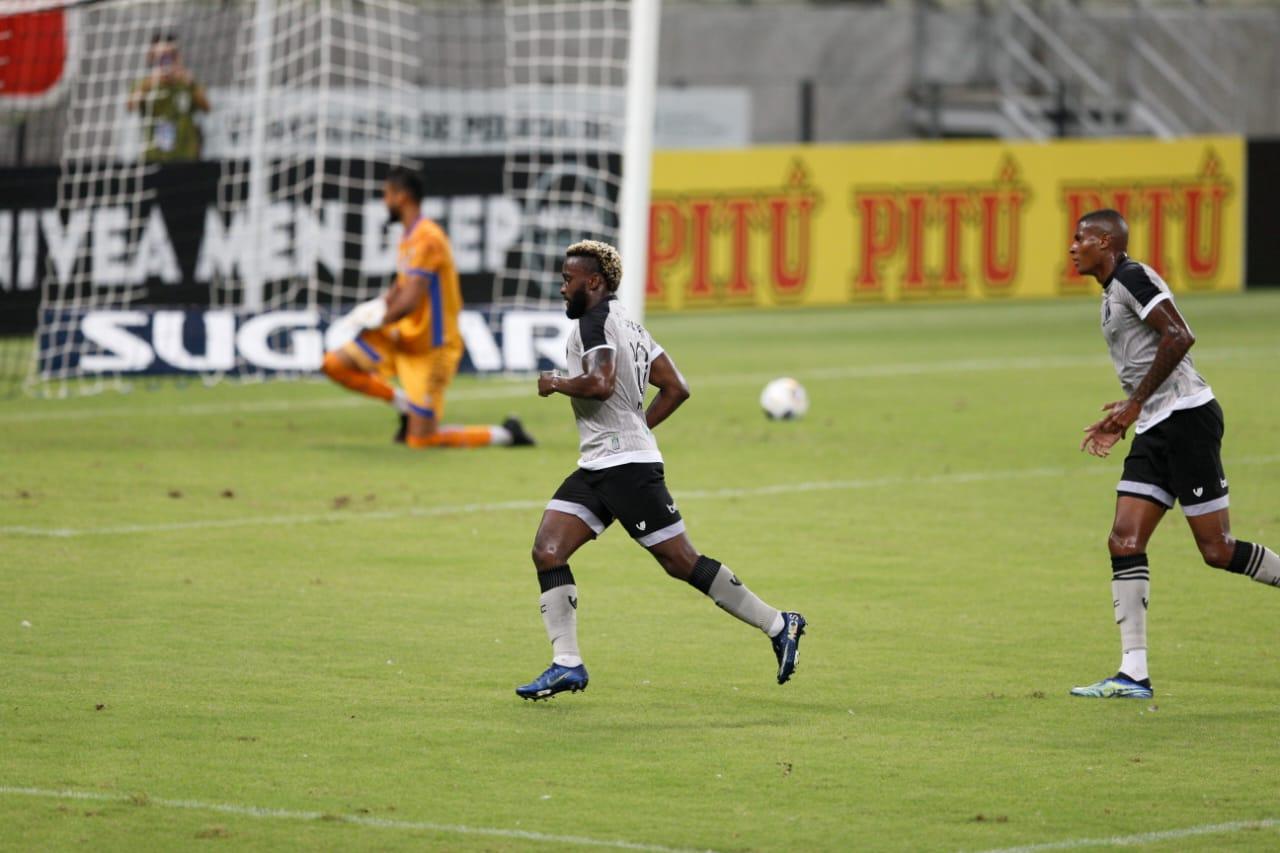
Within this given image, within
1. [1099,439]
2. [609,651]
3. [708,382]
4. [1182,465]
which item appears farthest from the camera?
[708,382]

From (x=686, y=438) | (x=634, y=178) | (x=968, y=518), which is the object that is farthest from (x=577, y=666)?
(x=634, y=178)

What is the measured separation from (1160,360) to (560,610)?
2.53 meters

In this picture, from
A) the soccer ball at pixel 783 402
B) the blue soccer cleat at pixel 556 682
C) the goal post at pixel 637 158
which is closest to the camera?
the blue soccer cleat at pixel 556 682

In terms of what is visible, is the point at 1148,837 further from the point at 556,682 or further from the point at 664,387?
the point at 664,387

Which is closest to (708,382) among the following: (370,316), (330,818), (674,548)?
(370,316)

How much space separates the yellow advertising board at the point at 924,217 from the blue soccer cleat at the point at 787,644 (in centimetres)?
1771

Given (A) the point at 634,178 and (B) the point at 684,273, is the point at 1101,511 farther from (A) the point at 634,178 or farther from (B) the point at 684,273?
(B) the point at 684,273

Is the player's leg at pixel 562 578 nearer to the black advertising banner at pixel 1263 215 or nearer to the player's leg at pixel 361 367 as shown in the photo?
the player's leg at pixel 361 367

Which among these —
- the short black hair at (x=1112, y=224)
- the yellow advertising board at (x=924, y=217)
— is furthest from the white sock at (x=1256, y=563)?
the yellow advertising board at (x=924, y=217)

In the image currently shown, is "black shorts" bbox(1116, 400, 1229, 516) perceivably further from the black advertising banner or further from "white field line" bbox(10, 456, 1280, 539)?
the black advertising banner

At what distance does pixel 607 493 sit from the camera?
8.20 m

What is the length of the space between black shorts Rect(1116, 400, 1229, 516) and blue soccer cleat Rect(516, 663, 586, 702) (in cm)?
230

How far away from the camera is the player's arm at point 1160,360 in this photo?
8188mm

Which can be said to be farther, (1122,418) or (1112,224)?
(1112,224)
